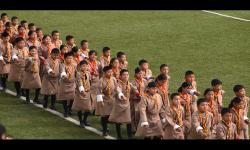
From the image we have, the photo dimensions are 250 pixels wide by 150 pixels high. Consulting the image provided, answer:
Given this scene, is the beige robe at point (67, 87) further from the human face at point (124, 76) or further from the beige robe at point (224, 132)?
the beige robe at point (224, 132)

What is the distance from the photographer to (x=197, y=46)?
87.6 feet

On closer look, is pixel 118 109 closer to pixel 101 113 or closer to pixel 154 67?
pixel 101 113

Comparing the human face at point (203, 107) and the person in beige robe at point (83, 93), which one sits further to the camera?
the person in beige robe at point (83, 93)

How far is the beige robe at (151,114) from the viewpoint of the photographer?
51.9 ft

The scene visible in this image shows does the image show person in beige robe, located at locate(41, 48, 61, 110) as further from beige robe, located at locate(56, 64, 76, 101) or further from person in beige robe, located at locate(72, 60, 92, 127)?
person in beige robe, located at locate(72, 60, 92, 127)

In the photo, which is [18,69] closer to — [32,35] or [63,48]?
[32,35]

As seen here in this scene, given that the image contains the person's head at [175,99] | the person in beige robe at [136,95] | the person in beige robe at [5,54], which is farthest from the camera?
the person in beige robe at [5,54]

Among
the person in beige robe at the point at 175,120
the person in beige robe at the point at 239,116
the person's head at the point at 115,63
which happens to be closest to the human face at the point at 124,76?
the person's head at the point at 115,63

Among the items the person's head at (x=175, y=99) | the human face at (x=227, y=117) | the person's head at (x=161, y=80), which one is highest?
the person's head at (x=161, y=80)

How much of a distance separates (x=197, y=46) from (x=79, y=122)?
9.70 metres

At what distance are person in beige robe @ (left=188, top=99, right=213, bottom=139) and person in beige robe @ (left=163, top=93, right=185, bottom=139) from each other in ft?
0.89

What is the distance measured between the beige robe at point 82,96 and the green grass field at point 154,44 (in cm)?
53

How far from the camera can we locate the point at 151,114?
1598 centimetres
